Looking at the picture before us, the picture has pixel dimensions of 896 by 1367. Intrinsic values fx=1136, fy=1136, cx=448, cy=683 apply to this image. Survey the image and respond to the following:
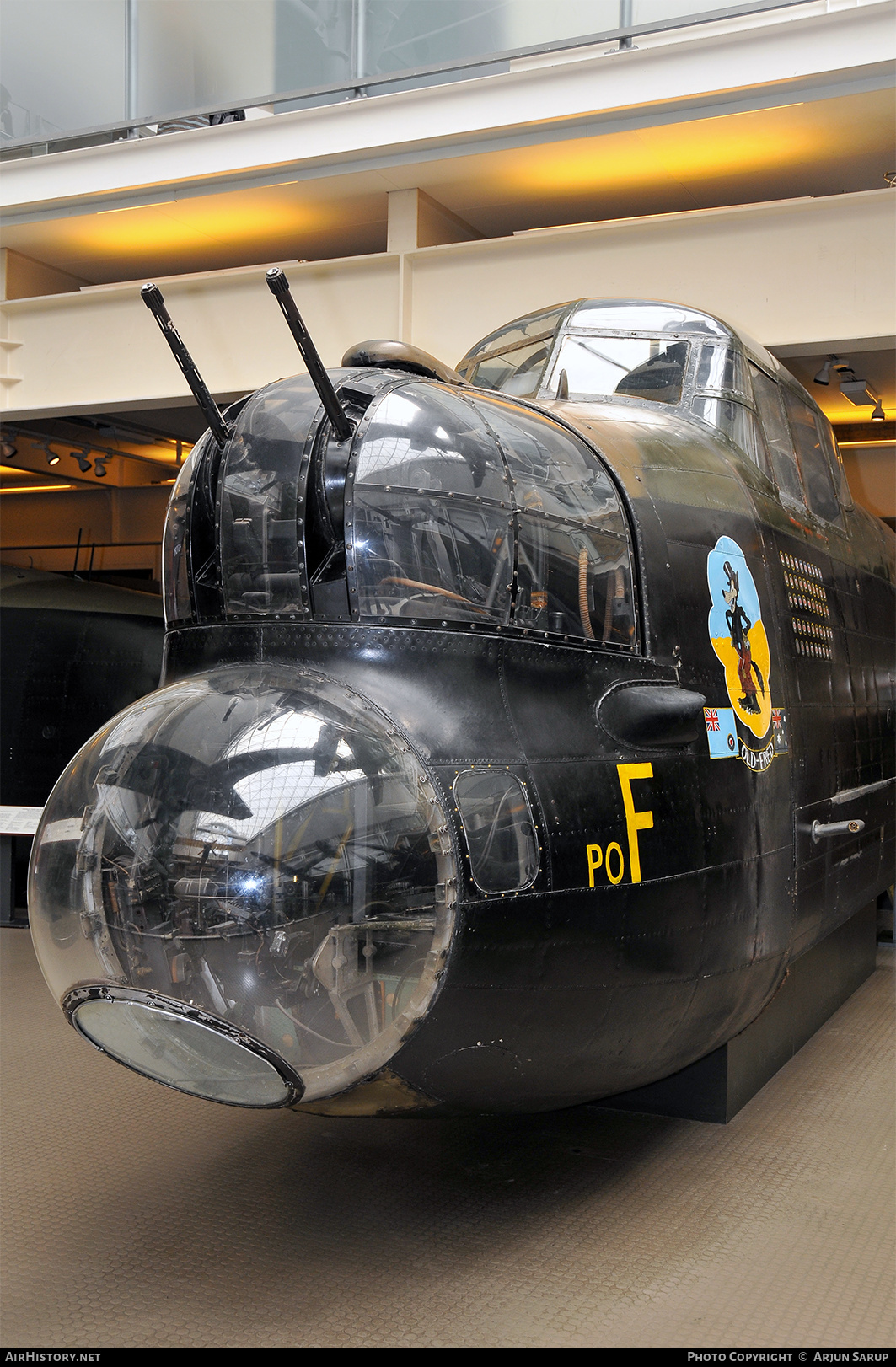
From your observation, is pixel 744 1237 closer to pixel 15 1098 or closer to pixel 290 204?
pixel 15 1098

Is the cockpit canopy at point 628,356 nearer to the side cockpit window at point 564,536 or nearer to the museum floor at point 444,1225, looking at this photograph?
the side cockpit window at point 564,536

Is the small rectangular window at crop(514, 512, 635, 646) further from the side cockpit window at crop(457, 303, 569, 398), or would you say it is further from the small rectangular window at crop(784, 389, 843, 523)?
the small rectangular window at crop(784, 389, 843, 523)

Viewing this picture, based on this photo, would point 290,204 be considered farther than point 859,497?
No

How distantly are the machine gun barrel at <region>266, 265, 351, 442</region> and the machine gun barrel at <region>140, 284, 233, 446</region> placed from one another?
0.27 metres

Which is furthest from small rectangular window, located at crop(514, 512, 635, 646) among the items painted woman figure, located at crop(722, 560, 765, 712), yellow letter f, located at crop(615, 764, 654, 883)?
painted woman figure, located at crop(722, 560, 765, 712)

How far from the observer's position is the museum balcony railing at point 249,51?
6277 mm

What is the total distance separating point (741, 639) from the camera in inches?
139

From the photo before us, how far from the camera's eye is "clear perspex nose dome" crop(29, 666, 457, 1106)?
235cm

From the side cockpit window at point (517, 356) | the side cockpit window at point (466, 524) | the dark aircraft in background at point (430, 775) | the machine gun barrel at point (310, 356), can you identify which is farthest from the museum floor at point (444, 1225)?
the side cockpit window at point (517, 356)

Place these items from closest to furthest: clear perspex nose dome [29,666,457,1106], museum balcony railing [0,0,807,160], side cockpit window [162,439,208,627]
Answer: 1. clear perspex nose dome [29,666,457,1106]
2. side cockpit window [162,439,208,627]
3. museum balcony railing [0,0,807,160]

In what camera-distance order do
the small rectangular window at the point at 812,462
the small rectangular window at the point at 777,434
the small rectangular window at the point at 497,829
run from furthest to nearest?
the small rectangular window at the point at 812,462, the small rectangular window at the point at 777,434, the small rectangular window at the point at 497,829

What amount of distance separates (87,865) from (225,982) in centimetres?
42

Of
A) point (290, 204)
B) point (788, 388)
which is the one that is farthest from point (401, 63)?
point (788, 388)

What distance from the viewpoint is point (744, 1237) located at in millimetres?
3068
